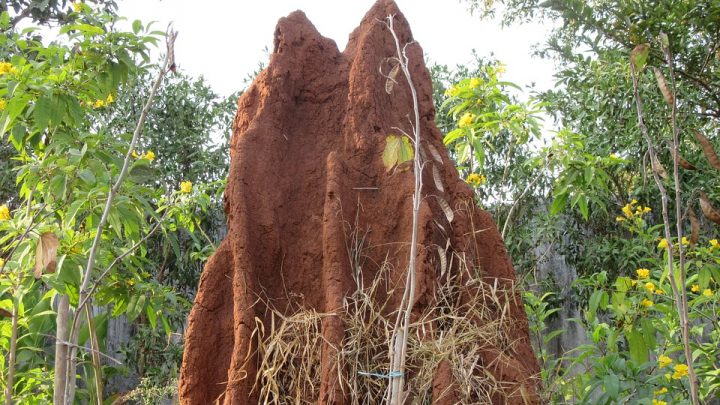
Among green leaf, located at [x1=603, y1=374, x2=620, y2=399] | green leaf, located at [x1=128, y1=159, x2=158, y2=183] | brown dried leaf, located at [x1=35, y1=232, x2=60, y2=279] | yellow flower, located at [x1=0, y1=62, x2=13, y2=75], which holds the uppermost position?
yellow flower, located at [x1=0, y1=62, x2=13, y2=75]

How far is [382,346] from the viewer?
3.61 metres

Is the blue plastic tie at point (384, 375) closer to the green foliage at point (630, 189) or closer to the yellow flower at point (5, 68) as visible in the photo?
the green foliage at point (630, 189)

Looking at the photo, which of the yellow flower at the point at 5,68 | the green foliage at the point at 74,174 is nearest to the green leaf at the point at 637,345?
the green foliage at the point at 74,174

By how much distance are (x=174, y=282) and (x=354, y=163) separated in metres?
6.40

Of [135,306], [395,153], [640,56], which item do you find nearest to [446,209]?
[395,153]

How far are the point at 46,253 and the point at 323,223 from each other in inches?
47.1

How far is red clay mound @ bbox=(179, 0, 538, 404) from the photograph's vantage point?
11.9 feet

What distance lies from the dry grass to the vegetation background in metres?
0.44

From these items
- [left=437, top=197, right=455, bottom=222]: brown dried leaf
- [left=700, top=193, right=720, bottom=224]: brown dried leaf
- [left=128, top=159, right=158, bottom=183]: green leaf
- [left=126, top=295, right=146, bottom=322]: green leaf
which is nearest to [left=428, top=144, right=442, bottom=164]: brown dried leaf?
[left=437, top=197, right=455, bottom=222]: brown dried leaf

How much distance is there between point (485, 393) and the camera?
138 inches

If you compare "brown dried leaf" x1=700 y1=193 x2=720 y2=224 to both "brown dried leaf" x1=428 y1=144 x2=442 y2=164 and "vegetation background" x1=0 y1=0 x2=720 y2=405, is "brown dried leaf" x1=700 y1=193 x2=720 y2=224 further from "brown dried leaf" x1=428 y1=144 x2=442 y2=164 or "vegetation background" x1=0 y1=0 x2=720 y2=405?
"brown dried leaf" x1=428 y1=144 x2=442 y2=164

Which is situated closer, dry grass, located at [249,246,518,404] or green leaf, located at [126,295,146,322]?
dry grass, located at [249,246,518,404]

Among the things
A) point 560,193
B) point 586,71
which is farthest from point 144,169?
point 586,71

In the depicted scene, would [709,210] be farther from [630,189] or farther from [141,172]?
[630,189]
